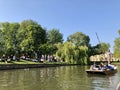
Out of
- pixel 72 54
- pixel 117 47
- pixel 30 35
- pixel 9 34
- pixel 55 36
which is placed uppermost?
pixel 55 36

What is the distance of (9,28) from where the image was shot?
82.8m

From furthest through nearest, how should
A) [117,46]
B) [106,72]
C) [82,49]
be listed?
[117,46]
[82,49]
[106,72]

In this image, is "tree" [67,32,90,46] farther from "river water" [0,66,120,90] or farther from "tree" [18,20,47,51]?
"river water" [0,66,120,90]

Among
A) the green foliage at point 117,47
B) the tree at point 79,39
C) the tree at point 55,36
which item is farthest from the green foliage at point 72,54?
the tree at point 79,39

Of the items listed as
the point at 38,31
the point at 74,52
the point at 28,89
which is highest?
the point at 38,31

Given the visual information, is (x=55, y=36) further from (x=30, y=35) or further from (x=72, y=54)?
(x=72, y=54)

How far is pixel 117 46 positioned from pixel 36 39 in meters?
→ 25.5

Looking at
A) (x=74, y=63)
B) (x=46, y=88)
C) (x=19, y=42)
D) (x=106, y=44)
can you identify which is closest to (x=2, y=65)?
(x=46, y=88)

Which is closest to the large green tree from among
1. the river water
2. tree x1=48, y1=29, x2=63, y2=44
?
tree x1=48, y1=29, x2=63, y2=44

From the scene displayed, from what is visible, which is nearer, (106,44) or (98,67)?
(98,67)

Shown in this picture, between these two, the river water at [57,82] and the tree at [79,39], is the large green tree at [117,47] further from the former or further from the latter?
the river water at [57,82]

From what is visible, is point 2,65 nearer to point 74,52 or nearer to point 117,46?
point 74,52

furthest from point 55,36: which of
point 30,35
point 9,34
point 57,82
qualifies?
point 57,82

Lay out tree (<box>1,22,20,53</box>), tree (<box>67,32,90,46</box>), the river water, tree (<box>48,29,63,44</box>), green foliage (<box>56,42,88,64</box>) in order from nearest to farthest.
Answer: the river water → green foliage (<box>56,42,88,64</box>) → tree (<box>1,22,20,53</box>) → tree (<box>48,29,63,44</box>) → tree (<box>67,32,90,46</box>)
